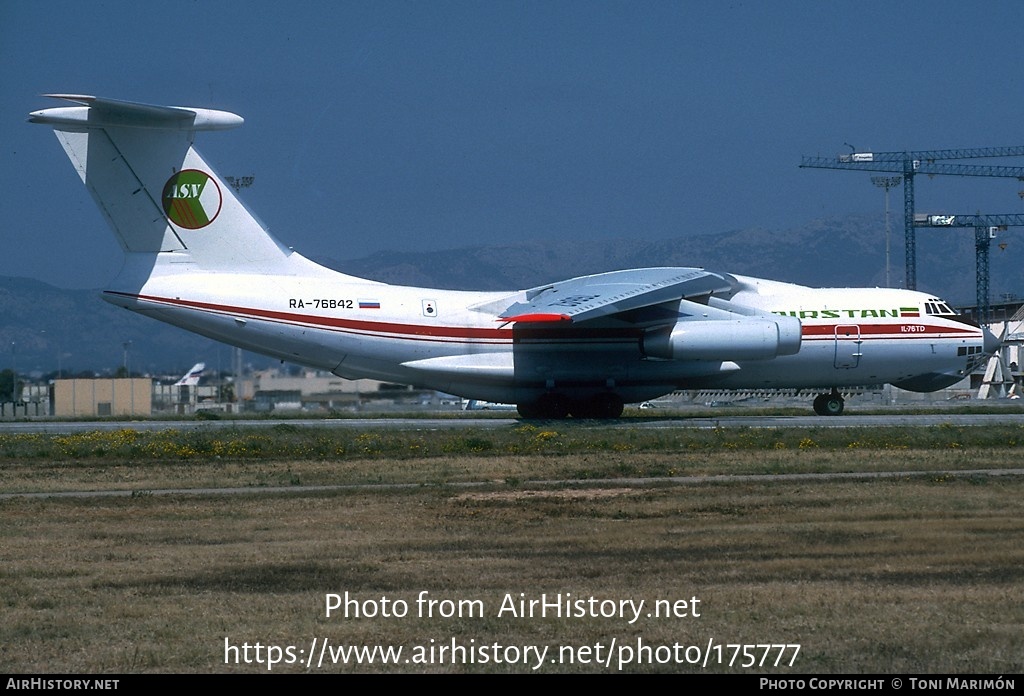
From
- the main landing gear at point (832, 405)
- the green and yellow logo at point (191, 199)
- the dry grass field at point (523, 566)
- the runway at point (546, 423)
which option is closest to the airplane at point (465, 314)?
the green and yellow logo at point (191, 199)

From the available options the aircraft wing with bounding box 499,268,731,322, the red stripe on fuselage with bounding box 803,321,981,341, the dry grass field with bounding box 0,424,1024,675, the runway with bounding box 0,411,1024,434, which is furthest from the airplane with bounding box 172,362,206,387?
the dry grass field with bounding box 0,424,1024,675

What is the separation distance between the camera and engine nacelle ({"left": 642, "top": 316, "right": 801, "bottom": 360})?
26703 mm

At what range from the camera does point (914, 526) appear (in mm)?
11719

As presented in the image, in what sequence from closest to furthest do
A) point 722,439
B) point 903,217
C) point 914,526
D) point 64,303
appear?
point 914,526 < point 722,439 < point 64,303 < point 903,217

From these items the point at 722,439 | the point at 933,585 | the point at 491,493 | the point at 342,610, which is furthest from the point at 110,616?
the point at 722,439

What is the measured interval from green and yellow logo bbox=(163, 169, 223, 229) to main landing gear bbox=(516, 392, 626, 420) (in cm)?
875

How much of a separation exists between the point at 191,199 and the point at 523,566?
752 inches

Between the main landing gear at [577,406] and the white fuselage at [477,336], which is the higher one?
the white fuselage at [477,336]

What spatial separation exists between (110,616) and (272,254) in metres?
20.0

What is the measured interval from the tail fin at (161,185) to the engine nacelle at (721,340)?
9.43 m

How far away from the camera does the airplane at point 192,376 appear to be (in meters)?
42.6

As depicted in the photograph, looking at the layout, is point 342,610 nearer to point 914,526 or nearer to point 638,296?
point 914,526

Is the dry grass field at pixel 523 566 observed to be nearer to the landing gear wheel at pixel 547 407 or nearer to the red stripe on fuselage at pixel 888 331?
the landing gear wheel at pixel 547 407

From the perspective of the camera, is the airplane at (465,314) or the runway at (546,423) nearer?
the airplane at (465,314)
